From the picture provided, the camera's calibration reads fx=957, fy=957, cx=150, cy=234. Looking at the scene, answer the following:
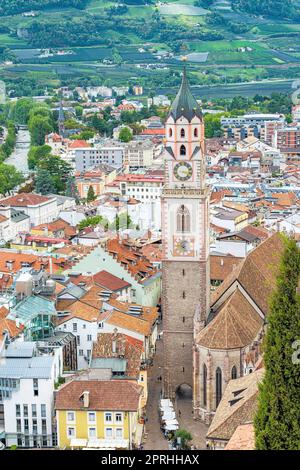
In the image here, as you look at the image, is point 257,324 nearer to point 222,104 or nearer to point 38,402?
point 38,402

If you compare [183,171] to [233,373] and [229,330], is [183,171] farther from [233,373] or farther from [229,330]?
[233,373]

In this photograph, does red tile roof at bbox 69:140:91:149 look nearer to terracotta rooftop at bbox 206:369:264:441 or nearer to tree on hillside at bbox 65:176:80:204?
tree on hillside at bbox 65:176:80:204

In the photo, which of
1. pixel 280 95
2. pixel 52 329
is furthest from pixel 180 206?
pixel 280 95

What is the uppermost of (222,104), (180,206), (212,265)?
(180,206)

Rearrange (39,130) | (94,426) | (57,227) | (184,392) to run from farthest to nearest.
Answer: (39,130)
(57,227)
(184,392)
(94,426)

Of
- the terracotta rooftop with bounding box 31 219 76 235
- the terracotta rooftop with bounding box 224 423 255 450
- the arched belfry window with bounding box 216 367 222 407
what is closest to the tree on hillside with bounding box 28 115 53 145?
the terracotta rooftop with bounding box 31 219 76 235

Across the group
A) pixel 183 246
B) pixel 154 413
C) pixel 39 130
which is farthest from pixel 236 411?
pixel 39 130

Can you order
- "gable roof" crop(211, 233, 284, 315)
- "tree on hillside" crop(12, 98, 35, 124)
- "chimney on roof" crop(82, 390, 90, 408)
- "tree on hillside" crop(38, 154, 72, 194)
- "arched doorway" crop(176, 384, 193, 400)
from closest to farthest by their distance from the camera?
"chimney on roof" crop(82, 390, 90, 408) < "arched doorway" crop(176, 384, 193, 400) < "gable roof" crop(211, 233, 284, 315) < "tree on hillside" crop(38, 154, 72, 194) < "tree on hillside" crop(12, 98, 35, 124)
